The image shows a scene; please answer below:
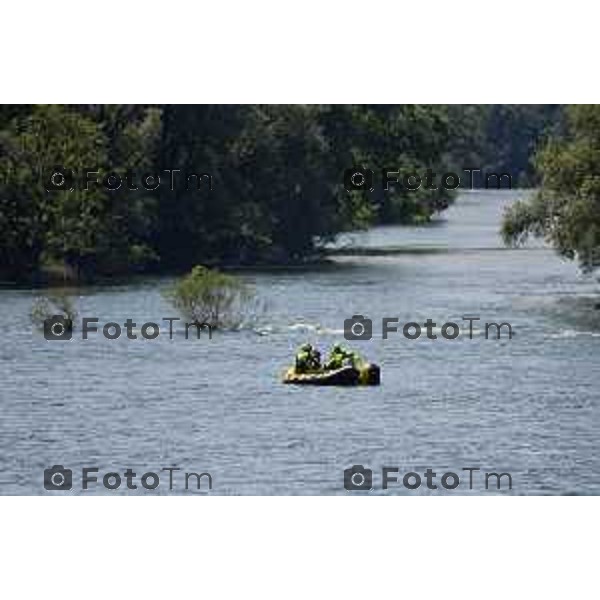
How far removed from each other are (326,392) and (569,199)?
1263 centimetres

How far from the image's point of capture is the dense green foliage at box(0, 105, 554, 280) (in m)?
29.1

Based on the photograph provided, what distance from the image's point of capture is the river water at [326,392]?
2625 cm

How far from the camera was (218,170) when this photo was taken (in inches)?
1339

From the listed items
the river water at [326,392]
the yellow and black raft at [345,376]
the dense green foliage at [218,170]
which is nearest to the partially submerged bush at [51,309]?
the river water at [326,392]

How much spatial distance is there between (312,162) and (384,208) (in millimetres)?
5389

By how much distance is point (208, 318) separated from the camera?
30.3m

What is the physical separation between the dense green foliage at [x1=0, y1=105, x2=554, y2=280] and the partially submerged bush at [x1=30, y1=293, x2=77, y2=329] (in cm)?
48

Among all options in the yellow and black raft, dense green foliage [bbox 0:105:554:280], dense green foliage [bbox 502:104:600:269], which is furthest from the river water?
dense green foliage [bbox 502:104:600:269]

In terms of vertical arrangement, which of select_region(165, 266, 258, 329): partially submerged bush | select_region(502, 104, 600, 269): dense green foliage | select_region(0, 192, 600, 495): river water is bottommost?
select_region(0, 192, 600, 495): river water

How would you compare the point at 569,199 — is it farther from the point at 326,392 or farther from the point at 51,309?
the point at 51,309

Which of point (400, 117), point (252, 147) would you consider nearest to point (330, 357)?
point (400, 117)

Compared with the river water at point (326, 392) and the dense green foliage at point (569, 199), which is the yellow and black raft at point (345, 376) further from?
the dense green foliage at point (569, 199)

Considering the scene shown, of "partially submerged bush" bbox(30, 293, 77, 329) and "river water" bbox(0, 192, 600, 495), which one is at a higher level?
"partially submerged bush" bbox(30, 293, 77, 329)

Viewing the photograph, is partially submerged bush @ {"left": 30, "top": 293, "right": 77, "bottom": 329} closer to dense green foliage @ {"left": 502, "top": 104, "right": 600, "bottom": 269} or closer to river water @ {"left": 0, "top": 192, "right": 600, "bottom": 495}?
river water @ {"left": 0, "top": 192, "right": 600, "bottom": 495}
